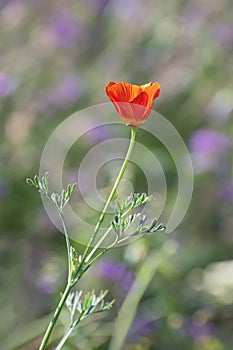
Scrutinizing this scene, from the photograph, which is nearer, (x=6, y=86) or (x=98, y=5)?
(x=6, y=86)

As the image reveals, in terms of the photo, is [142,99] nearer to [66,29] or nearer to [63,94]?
[63,94]

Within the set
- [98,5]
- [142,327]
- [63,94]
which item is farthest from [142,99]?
[98,5]

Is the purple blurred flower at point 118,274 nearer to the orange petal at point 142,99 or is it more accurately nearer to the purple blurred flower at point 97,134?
the purple blurred flower at point 97,134

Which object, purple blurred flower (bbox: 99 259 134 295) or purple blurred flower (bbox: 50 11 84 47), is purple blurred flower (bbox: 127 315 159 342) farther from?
purple blurred flower (bbox: 50 11 84 47)

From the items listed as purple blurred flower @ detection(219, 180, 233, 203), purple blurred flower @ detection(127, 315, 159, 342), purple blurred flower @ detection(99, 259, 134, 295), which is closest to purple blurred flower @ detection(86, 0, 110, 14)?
purple blurred flower @ detection(219, 180, 233, 203)

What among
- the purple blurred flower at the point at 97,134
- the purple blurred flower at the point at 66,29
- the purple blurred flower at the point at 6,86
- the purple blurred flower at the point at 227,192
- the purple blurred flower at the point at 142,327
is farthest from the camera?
the purple blurred flower at the point at 66,29

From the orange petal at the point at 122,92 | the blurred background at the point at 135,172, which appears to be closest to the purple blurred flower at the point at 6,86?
the blurred background at the point at 135,172
